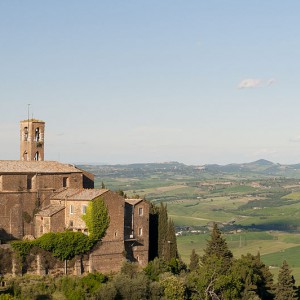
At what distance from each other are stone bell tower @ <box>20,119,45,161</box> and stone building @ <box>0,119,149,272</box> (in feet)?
13.5

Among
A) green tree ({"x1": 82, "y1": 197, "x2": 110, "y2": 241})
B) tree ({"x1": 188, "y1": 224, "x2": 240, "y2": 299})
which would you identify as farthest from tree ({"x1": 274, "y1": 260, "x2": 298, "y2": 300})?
green tree ({"x1": 82, "y1": 197, "x2": 110, "y2": 241})

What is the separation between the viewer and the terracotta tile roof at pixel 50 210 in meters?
52.8

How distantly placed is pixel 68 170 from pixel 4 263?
1151cm

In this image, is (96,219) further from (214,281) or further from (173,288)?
(214,281)

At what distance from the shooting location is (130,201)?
55.8 metres

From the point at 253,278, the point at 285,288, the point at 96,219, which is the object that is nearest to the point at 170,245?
the point at 253,278

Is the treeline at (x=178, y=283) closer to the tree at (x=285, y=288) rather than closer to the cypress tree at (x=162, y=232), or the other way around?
the tree at (x=285, y=288)

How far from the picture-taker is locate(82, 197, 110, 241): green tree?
52.1 metres

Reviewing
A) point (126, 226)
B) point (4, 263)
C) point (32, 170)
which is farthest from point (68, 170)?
point (4, 263)

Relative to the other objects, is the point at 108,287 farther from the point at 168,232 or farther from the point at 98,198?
the point at 168,232

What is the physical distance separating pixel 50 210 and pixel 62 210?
1.03 metres

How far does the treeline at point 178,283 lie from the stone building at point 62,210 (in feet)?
5.74

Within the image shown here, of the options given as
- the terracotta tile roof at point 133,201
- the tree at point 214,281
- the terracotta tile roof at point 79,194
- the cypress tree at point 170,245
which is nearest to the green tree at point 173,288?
the tree at point 214,281

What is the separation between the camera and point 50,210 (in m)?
53.5
